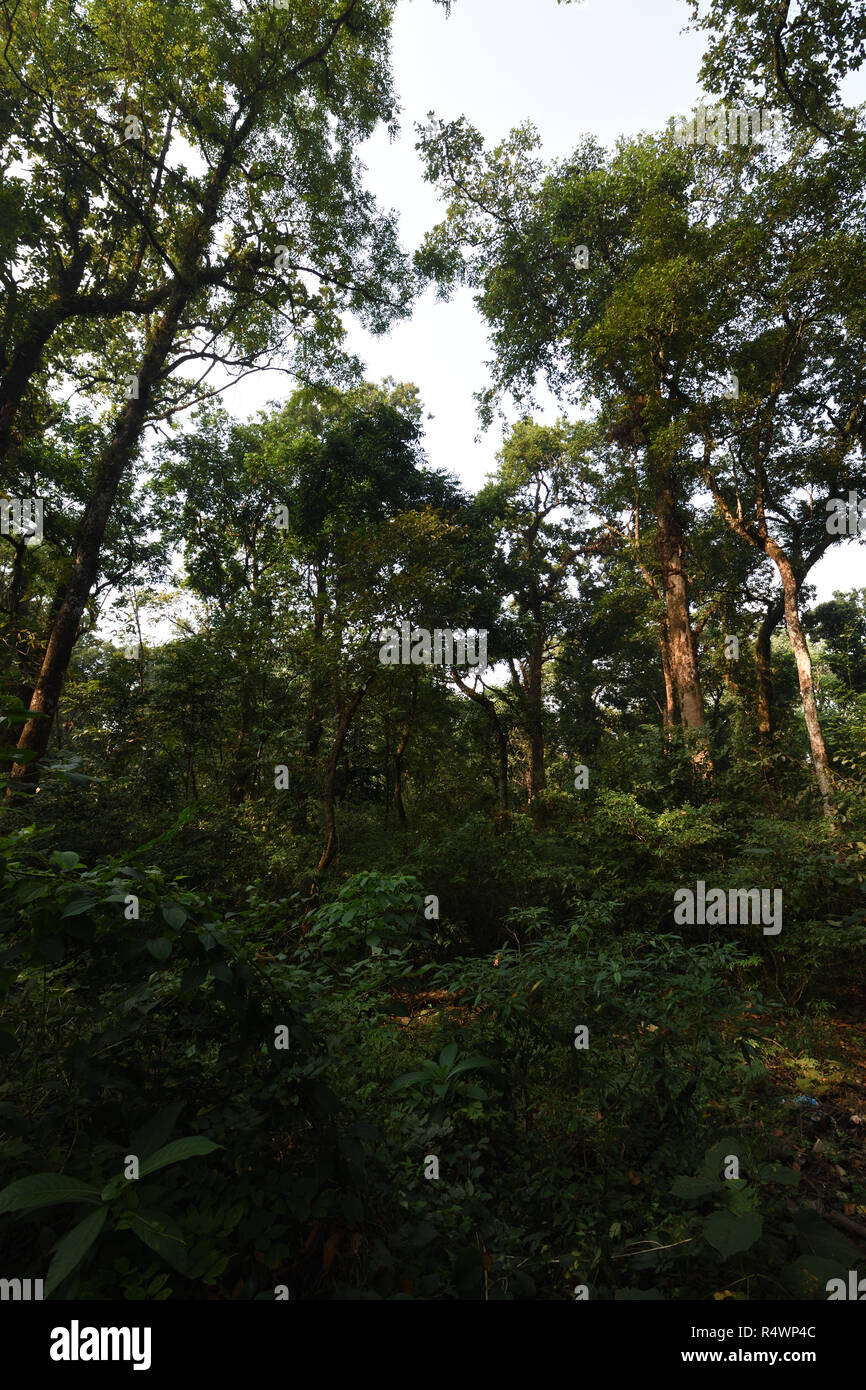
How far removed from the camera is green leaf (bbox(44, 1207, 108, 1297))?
4.17ft

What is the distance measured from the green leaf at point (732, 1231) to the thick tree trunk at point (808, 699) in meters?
5.92

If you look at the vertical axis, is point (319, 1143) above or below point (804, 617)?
below

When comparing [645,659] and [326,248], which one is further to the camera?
[645,659]

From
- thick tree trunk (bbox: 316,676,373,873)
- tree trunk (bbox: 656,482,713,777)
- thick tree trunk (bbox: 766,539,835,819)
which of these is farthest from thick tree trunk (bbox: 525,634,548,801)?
thick tree trunk (bbox: 316,676,373,873)

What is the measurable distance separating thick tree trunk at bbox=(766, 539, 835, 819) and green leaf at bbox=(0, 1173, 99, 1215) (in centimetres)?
765

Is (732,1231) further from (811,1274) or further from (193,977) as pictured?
(193,977)

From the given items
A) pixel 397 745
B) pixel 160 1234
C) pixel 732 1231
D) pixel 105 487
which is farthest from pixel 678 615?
pixel 160 1234

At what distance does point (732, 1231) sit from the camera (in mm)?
1925

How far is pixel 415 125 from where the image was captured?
45.6 ft

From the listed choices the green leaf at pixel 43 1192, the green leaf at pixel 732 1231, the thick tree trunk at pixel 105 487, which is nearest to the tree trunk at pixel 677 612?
the green leaf at pixel 732 1231

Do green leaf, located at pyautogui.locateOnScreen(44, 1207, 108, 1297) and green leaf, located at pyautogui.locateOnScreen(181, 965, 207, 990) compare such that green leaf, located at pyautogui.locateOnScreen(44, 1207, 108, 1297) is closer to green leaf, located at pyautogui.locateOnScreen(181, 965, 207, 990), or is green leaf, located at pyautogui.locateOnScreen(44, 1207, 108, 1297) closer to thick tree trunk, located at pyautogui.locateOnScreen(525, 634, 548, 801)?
green leaf, located at pyautogui.locateOnScreen(181, 965, 207, 990)

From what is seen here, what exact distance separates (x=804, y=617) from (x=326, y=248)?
19.8 m

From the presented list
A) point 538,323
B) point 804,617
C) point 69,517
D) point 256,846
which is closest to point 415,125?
point 538,323
